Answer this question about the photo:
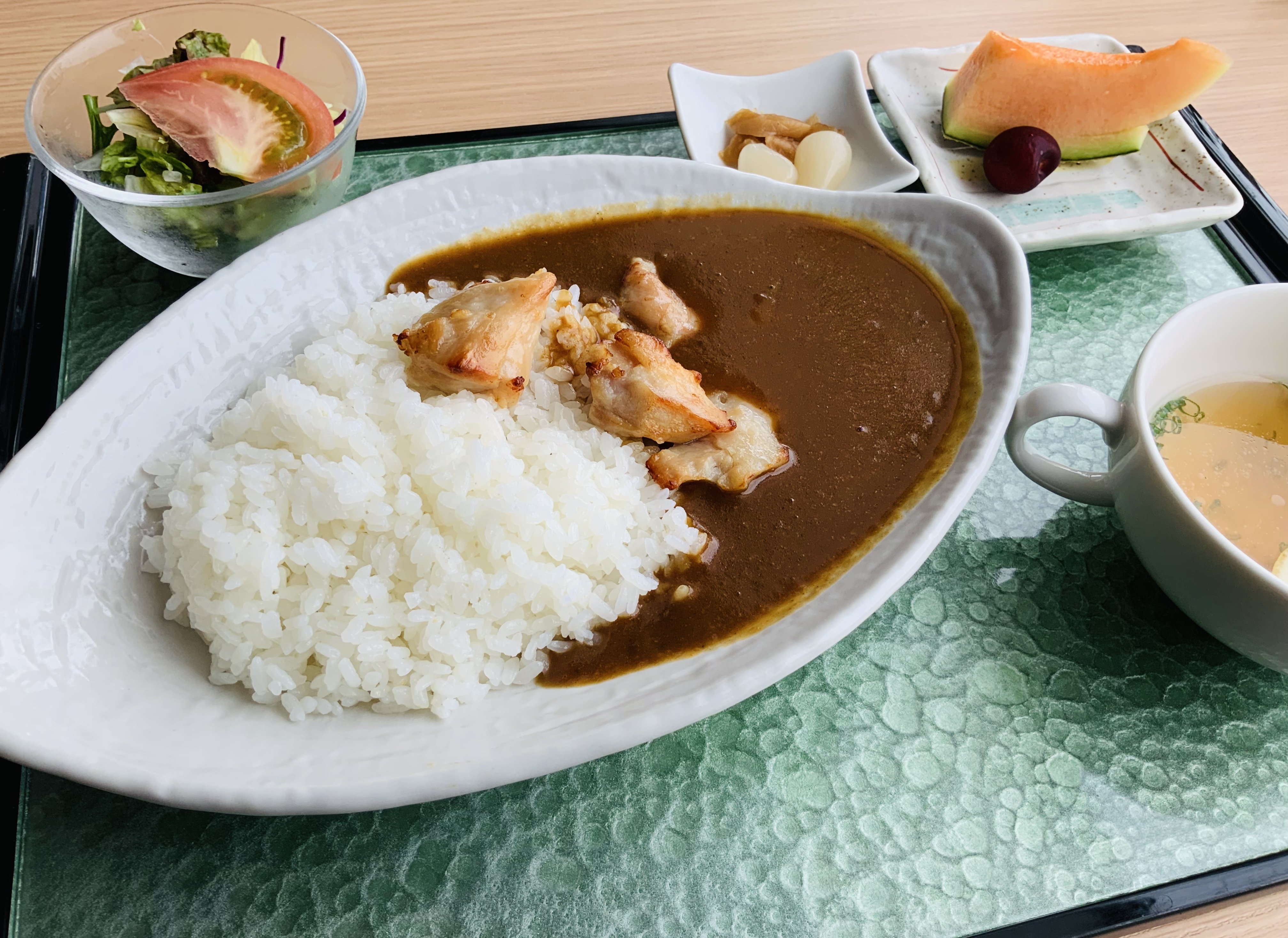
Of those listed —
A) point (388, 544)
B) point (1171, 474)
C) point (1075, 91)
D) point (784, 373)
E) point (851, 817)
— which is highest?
point (1075, 91)

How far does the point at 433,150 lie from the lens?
2660 mm

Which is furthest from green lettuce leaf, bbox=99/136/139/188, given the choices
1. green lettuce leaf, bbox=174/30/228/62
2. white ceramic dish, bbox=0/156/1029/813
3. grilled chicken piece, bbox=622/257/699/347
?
grilled chicken piece, bbox=622/257/699/347

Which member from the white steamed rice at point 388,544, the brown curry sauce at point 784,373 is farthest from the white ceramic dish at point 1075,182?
the white steamed rice at point 388,544

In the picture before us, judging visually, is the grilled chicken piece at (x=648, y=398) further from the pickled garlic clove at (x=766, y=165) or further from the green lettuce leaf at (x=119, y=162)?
the green lettuce leaf at (x=119, y=162)

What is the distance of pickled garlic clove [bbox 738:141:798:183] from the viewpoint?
2.45 m

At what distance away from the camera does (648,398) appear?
1.79 metres

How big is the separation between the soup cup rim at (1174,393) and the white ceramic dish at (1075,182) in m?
0.62

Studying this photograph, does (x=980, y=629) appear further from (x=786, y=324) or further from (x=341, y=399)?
(x=341, y=399)

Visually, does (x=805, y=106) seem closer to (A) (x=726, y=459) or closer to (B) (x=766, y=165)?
(B) (x=766, y=165)

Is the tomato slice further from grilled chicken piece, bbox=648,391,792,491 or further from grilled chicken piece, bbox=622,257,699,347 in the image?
grilled chicken piece, bbox=648,391,792,491

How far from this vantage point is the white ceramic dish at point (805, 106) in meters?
2.51

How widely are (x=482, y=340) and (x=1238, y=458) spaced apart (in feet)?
4.91

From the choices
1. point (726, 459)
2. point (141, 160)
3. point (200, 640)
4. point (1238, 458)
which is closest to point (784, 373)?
point (726, 459)

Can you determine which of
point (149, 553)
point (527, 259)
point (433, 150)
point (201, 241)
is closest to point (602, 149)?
point (433, 150)
